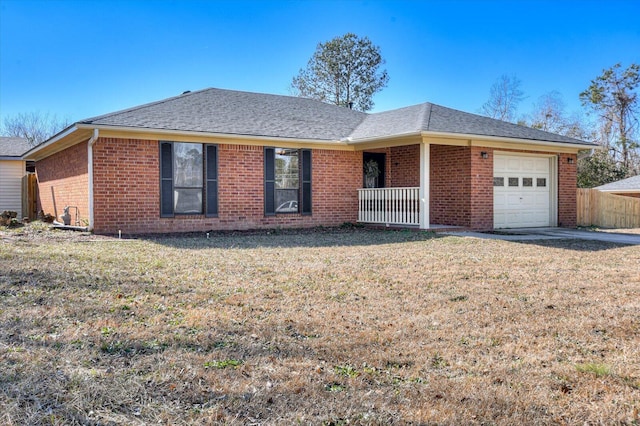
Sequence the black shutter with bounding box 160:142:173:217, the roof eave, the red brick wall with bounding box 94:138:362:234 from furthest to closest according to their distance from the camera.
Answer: the black shutter with bounding box 160:142:173:217, the roof eave, the red brick wall with bounding box 94:138:362:234

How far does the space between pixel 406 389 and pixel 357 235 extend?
969cm

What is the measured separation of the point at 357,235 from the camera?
12.9m

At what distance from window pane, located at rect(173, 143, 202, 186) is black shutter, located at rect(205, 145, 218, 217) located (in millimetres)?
198

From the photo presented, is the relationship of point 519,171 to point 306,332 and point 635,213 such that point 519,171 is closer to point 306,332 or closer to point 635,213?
point 635,213

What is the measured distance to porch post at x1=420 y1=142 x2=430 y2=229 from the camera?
13.2 meters

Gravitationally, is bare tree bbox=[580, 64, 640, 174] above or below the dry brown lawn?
above

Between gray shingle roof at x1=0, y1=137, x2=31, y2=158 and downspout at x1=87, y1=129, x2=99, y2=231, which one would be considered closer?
downspout at x1=87, y1=129, x2=99, y2=231

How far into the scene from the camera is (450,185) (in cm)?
1456

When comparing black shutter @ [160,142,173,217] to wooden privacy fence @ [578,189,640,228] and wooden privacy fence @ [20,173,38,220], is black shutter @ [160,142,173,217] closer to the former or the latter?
wooden privacy fence @ [20,173,38,220]

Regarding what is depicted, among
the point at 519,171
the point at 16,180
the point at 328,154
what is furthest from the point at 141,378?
the point at 16,180

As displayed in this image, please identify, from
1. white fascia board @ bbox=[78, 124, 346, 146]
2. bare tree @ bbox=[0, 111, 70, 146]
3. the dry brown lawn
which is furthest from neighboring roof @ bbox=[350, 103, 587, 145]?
bare tree @ bbox=[0, 111, 70, 146]

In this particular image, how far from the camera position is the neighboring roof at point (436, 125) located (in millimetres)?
13570

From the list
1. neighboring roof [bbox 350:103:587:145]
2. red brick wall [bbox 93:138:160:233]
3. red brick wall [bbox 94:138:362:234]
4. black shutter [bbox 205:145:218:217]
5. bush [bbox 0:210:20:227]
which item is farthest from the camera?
bush [bbox 0:210:20:227]

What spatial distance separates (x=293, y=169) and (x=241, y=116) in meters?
2.15
